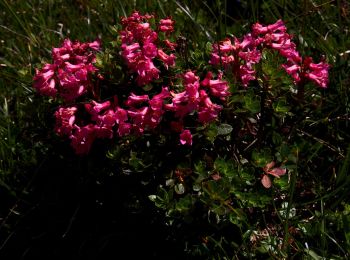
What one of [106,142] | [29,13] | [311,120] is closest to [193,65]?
[106,142]

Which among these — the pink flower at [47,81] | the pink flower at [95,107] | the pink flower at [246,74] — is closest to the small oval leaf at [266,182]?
the pink flower at [246,74]

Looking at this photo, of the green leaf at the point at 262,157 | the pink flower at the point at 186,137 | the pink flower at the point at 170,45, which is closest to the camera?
the pink flower at the point at 186,137

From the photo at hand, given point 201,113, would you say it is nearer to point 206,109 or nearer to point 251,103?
point 206,109

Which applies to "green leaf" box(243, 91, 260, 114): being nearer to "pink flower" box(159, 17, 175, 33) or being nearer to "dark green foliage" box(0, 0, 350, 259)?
"dark green foliage" box(0, 0, 350, 259)

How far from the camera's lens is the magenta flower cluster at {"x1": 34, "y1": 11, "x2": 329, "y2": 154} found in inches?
77.7

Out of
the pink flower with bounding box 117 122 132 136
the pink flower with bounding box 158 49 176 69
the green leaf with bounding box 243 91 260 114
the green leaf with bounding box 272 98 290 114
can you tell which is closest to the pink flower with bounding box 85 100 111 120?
the pink flower with bounding box 117 122 132 136

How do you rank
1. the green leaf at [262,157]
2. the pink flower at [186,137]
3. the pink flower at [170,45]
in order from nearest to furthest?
the pink flower at [186,137]
the green leaf at [262,157]
the pink flower at [170,45]

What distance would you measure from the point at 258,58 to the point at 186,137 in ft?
1.56

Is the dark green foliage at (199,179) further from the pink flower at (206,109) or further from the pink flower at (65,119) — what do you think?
the pink flower at (65,119)

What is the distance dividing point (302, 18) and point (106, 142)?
1498mm

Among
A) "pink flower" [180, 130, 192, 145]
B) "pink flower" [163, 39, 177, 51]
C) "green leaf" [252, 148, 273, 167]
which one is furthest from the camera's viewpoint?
"pink flower" [163, 39, 177, 51]

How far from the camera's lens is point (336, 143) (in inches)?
102

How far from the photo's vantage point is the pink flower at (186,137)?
1939 millimetres

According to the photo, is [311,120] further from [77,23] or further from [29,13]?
[29,13]
